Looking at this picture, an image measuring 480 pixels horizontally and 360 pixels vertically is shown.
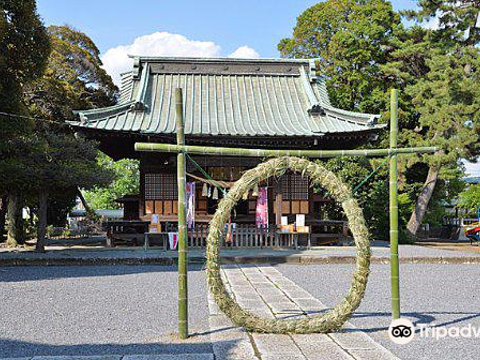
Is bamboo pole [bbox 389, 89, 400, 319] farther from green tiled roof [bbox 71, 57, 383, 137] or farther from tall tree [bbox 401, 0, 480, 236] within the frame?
tall tree [bbox 401, 0, 480, 236]

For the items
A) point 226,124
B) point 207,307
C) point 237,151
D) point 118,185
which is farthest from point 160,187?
point 118,185

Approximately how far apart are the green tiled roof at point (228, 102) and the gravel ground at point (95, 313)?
5095mm

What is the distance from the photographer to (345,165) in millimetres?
20266

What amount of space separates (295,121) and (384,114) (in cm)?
840

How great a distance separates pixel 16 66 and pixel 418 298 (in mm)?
9874

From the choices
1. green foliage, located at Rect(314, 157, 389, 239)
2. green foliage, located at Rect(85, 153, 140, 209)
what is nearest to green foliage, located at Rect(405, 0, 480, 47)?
green foliage, located at Rect(314, 157, 389, 239)

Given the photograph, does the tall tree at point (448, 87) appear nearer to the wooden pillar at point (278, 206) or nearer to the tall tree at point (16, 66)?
the wooden pillar at point (278, 206)

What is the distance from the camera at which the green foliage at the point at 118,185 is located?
32594mm

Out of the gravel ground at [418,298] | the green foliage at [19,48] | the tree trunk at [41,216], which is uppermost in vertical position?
the green foliage at [19,48]

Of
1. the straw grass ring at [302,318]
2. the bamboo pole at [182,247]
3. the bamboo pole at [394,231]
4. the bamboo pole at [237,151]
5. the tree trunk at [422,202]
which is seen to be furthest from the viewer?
the tree trunk at [422,202]

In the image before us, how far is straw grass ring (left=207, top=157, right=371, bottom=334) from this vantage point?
4.61m

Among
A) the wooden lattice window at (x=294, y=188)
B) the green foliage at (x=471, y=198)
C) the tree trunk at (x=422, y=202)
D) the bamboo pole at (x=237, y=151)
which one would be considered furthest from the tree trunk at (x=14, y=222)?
the green foliage at (x=471, y=198)

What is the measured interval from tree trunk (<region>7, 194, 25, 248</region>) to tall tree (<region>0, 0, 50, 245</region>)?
4.09m

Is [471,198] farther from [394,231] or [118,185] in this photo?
[394,231]
